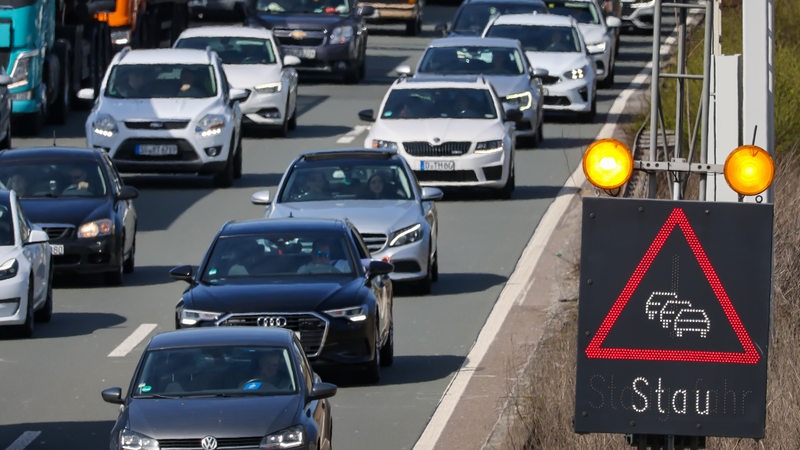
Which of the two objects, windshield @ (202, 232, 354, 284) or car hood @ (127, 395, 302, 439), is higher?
car hood @ (127, 395, 302, 439)

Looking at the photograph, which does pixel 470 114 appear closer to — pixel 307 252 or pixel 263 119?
pixel 263 119

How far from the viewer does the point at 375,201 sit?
22.1 metres

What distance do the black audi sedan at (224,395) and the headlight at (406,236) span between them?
297 inches

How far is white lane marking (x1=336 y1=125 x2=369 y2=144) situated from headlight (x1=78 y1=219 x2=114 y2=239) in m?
12.1

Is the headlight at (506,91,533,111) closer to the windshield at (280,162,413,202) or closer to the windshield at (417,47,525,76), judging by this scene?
the windshield at (417,47,525,76)

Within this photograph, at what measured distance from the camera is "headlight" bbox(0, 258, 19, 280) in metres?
18.9

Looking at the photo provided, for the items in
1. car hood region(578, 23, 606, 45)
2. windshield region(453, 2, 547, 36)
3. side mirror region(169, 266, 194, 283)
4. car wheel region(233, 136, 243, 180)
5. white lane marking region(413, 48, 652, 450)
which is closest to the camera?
white lane marking region(413, 48, 652, 450)

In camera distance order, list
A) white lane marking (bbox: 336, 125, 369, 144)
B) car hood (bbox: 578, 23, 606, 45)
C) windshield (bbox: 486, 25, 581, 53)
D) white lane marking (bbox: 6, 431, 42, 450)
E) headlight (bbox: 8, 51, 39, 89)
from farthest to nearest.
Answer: car hood (bbox: 578, 23, 606, 45), windshield (bbox: 486, 25, 581, 53), white lane marking (bbox: 336, 125, 369, 144), headlight (bbox: 8, 51, 39, 89), white lane marking (bbox: 6, 431, 42, 450)

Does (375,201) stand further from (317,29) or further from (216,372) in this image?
(317,29)

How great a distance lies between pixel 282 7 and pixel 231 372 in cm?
2909

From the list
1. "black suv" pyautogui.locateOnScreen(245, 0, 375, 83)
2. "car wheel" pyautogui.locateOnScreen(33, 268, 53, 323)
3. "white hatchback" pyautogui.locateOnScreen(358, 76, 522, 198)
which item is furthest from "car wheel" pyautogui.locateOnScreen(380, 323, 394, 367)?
"black suv" pyautogui.locateOnScreen(245, 0, 375, 83)

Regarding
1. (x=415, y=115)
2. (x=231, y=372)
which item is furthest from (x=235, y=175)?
(x=231, y=372)

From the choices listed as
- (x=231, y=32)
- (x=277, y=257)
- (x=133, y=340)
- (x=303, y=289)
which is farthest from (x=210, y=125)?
(x=303, y=289)

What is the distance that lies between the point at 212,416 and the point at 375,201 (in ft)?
32.2
